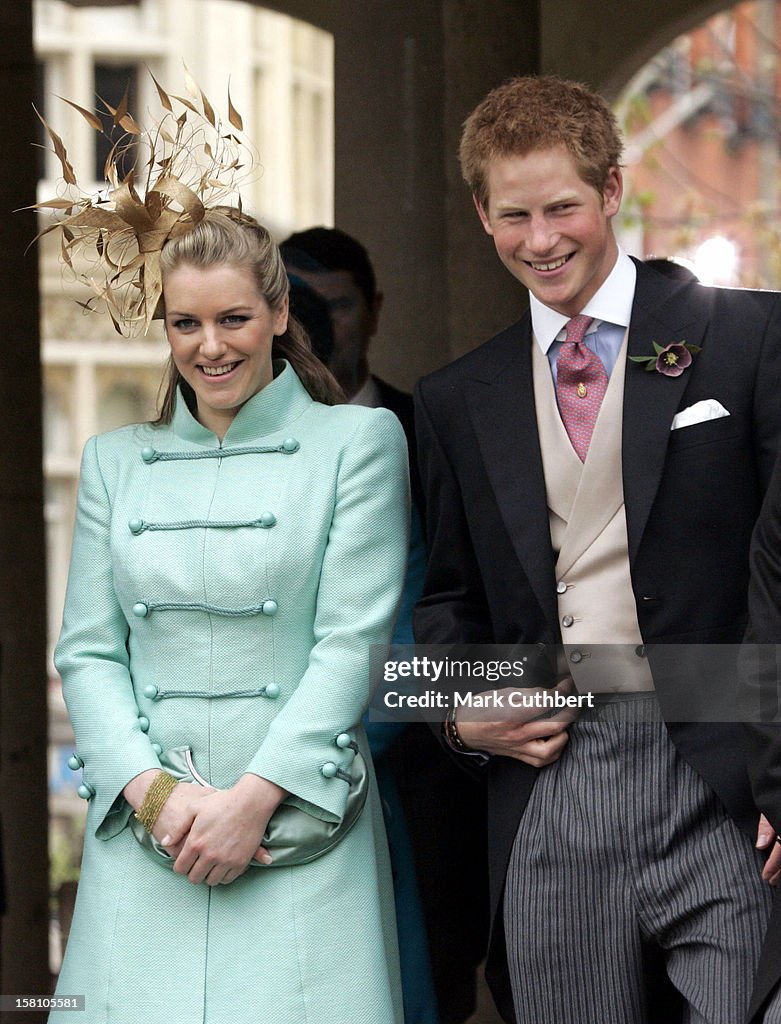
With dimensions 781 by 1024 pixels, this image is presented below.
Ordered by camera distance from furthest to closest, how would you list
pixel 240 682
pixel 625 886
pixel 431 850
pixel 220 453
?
pixel 431 850
pixel 220 453
pixel 240 682
pixel 625 886

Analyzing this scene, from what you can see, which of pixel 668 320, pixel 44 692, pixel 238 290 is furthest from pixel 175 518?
pixel 44 692

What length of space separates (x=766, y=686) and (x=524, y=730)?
45 cm

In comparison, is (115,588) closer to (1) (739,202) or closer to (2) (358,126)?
(2) (358,126)

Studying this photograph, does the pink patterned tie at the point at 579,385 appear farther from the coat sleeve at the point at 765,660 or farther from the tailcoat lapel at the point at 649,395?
the coat sleeve at the point at 765,660

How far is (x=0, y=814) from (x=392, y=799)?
7.02ft

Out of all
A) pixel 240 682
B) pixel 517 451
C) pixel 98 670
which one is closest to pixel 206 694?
pixel 240 682

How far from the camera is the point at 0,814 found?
17.8 ft

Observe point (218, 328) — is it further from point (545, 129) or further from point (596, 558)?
point (596, 558)

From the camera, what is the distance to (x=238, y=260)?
11.0ft

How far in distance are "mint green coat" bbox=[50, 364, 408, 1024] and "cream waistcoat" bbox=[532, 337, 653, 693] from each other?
0.34 meters

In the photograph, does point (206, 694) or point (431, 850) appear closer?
point (206, 694)

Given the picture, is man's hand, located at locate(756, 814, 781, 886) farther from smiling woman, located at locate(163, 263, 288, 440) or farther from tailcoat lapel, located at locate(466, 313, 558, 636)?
smiling woman, located at locate(163, 263, 288, 440)

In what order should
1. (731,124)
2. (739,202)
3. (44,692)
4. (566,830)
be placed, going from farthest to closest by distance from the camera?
1. (731,124)
2. (739,202)
3. (44,692)
4. (566,830)

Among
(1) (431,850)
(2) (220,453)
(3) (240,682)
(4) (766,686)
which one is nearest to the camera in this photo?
(4) (766,686)
